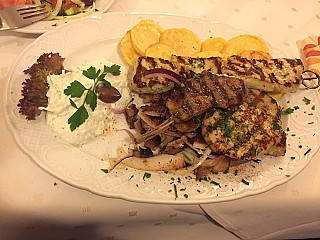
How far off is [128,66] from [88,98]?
0.55 meters

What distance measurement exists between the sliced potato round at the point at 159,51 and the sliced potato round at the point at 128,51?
90mm

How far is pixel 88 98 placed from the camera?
2018 millimetres

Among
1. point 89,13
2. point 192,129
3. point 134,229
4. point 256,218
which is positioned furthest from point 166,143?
point 89,13

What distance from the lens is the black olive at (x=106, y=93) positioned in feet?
6.89

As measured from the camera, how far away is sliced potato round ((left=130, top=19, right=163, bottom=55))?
8.03ft

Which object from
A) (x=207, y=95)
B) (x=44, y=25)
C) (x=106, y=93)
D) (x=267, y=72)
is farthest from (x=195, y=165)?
(x=44, y=25)

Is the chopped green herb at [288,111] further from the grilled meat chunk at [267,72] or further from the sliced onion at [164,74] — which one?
the sliced onion at [164,74]

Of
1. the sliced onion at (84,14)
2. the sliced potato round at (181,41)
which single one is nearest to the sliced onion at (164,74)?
the sliced potato round at (181,41)

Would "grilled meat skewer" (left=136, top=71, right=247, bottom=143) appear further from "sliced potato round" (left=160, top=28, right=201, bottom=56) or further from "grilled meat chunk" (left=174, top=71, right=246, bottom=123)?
"sliced potato round" (left=160, top=28, right=201, bottom=56)

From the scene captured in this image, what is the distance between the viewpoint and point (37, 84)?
209 cm

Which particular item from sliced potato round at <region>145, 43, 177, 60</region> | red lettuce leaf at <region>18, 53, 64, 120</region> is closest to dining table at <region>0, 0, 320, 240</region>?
red lettuce leaf at <region>18, 53, 64, 120</region>

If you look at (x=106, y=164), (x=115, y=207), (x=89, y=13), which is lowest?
(x=115, y=207)

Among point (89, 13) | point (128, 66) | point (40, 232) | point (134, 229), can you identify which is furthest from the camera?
point (89, 13)

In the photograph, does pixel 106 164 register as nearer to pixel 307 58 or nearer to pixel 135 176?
pixel 135 176
